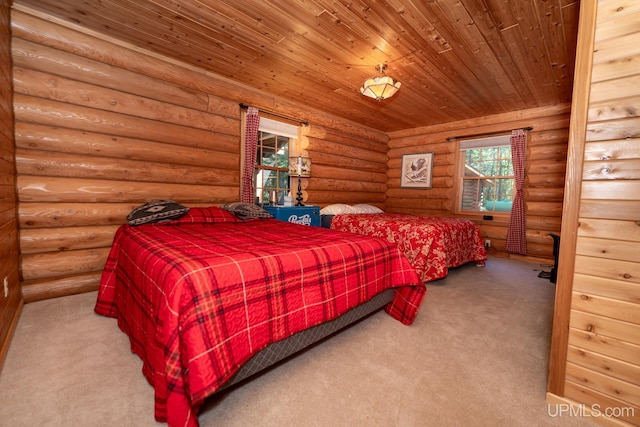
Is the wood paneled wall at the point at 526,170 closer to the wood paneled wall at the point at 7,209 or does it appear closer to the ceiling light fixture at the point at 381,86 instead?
the ceiling light fixture at the point at 381,86

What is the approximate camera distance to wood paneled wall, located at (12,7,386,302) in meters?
2.37

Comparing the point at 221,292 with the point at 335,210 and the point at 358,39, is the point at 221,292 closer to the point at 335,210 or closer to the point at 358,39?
the point at 358,39

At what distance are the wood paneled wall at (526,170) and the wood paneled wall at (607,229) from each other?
3585 mm

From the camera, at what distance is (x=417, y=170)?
223 inches

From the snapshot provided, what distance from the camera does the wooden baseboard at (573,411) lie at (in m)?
1.26

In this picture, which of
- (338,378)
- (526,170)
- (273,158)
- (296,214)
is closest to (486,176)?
(526,170)

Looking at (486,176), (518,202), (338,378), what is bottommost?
(338,378)

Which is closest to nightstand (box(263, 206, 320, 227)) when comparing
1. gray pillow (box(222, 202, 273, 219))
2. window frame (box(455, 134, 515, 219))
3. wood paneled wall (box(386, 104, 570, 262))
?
gray pillow (box(222, 202, 273, 219))

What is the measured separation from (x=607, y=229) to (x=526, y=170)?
3.83 meters

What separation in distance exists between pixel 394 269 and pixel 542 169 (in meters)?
3.69

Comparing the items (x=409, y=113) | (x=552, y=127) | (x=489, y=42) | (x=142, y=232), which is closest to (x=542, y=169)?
(x=552, y=127)

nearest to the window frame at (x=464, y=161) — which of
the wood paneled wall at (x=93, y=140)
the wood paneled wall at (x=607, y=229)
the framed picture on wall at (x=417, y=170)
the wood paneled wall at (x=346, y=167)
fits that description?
the framed picture on wall at (x=417, y=170)

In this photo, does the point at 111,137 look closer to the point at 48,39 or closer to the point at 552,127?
the point at 48,39

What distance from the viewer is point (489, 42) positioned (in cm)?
262
